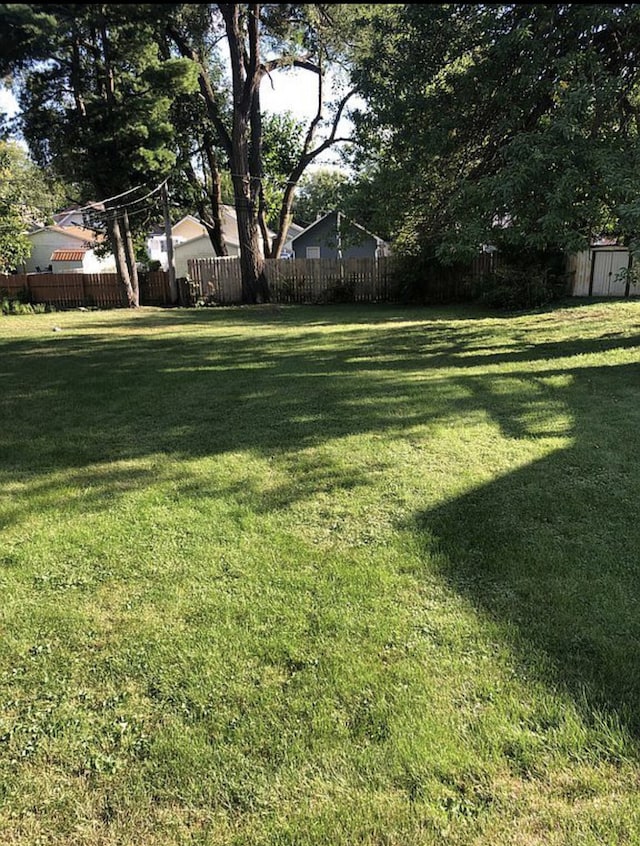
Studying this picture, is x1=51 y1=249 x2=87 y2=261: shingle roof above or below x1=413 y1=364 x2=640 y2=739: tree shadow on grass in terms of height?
above

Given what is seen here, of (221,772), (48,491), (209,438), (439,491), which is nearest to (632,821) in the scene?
(221,772)

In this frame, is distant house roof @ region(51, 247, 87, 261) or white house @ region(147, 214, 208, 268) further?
white house @ region(147, 214, 208, 268)

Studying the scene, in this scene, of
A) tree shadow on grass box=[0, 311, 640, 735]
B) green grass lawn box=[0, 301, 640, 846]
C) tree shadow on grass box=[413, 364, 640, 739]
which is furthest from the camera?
tree shadow on grass box=[0, 311, 640, 735]

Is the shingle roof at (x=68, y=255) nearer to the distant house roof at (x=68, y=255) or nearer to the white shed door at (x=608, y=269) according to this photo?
the distant house roof at (x=68, y=255)

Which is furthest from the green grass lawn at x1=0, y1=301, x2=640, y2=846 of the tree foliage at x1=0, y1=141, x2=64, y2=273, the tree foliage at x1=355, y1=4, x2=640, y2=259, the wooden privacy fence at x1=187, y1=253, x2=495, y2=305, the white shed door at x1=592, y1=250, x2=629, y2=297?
the tree foliage at x1=0, y1=141, x2=64, y2=273

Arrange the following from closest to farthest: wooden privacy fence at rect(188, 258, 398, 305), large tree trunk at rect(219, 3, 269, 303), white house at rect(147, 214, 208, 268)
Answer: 1. large tree trunk at rect(219, 3, 269, 303)
2. wooden privacy fence at rect(188, 258, 398, 305)
3. white house at rect(147, 214, 208, 268)

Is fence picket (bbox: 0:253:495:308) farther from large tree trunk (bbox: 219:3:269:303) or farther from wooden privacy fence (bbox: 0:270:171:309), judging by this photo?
large tree trunk (bbox: 219:3:269:303)

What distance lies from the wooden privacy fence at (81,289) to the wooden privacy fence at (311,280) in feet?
6.10

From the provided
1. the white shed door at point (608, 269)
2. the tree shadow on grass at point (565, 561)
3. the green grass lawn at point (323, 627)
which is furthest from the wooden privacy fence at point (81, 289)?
the tree shadow on grass at point (565, 561)

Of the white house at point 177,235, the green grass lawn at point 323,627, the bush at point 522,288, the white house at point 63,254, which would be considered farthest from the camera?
the white house at point 177,235

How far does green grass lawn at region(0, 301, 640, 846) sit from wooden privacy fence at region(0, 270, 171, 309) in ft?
52.4

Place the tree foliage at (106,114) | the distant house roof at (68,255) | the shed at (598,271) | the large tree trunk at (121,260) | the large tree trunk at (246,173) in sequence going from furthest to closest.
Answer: the distant house roof at (68,255) → the large tree trunk at (121,260) → the large tree trunk at (246,173) → the tree foliage at (106,114) → the shed at (598,271)

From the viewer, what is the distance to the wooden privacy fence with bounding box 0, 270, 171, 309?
19.9m

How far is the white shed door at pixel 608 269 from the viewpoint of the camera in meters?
15.1
